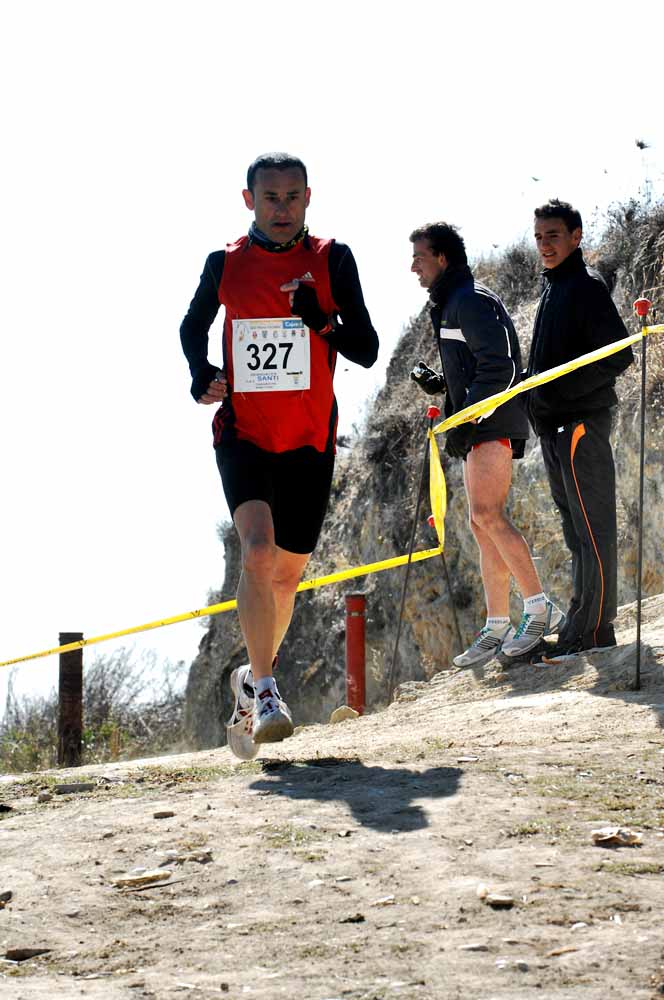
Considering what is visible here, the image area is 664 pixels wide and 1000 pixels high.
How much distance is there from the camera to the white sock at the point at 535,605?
6.75 m

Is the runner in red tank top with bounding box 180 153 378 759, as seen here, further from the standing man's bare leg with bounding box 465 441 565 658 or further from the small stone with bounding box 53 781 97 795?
the standing man's bare leg with bounding box 465 441 565 658

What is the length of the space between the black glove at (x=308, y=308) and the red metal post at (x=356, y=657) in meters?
4.26

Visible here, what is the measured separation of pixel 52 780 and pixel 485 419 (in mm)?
2897

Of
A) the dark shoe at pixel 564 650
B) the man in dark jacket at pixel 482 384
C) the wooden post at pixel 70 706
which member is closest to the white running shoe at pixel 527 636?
the man in dark jacket at pixel 482 384

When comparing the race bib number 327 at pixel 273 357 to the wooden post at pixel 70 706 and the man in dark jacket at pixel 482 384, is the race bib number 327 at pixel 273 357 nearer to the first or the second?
the man in dark jacket at pixel 482 384

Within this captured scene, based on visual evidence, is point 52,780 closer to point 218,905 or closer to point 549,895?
point 218,905

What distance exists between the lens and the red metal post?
8.67 m

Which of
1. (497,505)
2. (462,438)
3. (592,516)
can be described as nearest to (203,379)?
(462,438)

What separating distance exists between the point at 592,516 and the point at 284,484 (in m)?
2.10

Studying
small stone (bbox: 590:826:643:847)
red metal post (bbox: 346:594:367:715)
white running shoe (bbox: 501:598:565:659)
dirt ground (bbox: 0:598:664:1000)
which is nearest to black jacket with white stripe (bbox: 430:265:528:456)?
white running shoe (bbox: 501:598:565:659)

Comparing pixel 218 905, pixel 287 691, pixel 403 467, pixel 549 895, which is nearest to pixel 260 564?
pixel 218 905

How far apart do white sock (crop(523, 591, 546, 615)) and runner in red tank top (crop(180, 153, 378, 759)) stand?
209 centimetres

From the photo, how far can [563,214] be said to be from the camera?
6.57 m

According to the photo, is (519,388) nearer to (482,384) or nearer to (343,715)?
(482,384)
